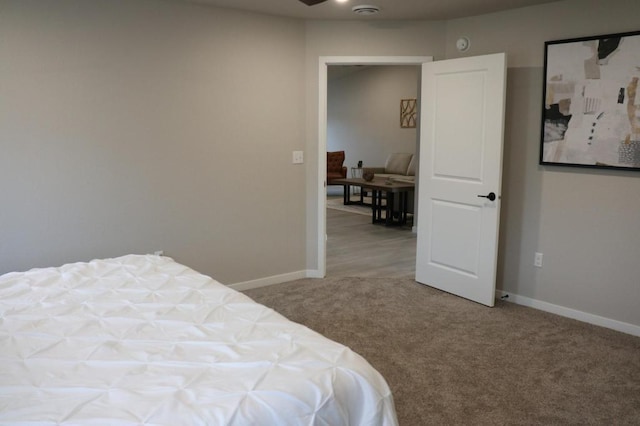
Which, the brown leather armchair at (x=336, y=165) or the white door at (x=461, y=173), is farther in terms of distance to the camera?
the brown leather armchair at (x=336, y=165)

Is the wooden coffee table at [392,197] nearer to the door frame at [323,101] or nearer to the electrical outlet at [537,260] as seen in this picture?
the door frame at [323,101]

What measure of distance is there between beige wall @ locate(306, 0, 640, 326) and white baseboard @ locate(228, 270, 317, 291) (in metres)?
1.74

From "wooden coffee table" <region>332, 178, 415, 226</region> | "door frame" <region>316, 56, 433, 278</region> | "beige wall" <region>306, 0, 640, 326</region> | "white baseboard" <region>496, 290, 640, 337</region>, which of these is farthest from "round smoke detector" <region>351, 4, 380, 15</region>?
"wooden coffee table" <region>332, 178, 415, 226</region>

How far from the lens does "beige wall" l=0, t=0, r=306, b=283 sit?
3297 mm

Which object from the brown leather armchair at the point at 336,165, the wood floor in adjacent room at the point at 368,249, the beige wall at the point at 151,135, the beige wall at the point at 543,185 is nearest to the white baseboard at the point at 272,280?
the beige wall at the point at 151,135

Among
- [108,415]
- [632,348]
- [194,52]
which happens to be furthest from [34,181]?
[632,348]

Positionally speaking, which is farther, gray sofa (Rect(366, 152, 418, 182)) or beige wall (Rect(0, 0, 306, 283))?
gray sofa (Rect(366, 152, 418, 182))

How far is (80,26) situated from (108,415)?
2.94m

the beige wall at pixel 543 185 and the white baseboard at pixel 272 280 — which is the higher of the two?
the beige wall at pixel 543 185

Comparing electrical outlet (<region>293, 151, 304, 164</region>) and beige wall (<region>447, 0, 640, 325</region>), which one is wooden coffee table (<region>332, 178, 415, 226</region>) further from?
beige wall (<region>447, 0, 640, 325</region>)

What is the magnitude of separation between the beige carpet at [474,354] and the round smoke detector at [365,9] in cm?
234

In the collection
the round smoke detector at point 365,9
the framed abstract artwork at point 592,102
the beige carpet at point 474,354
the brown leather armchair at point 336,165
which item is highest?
the round smoke detector at point 365,9

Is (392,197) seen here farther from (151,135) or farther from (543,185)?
(151,135)

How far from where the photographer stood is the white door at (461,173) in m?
3.92
